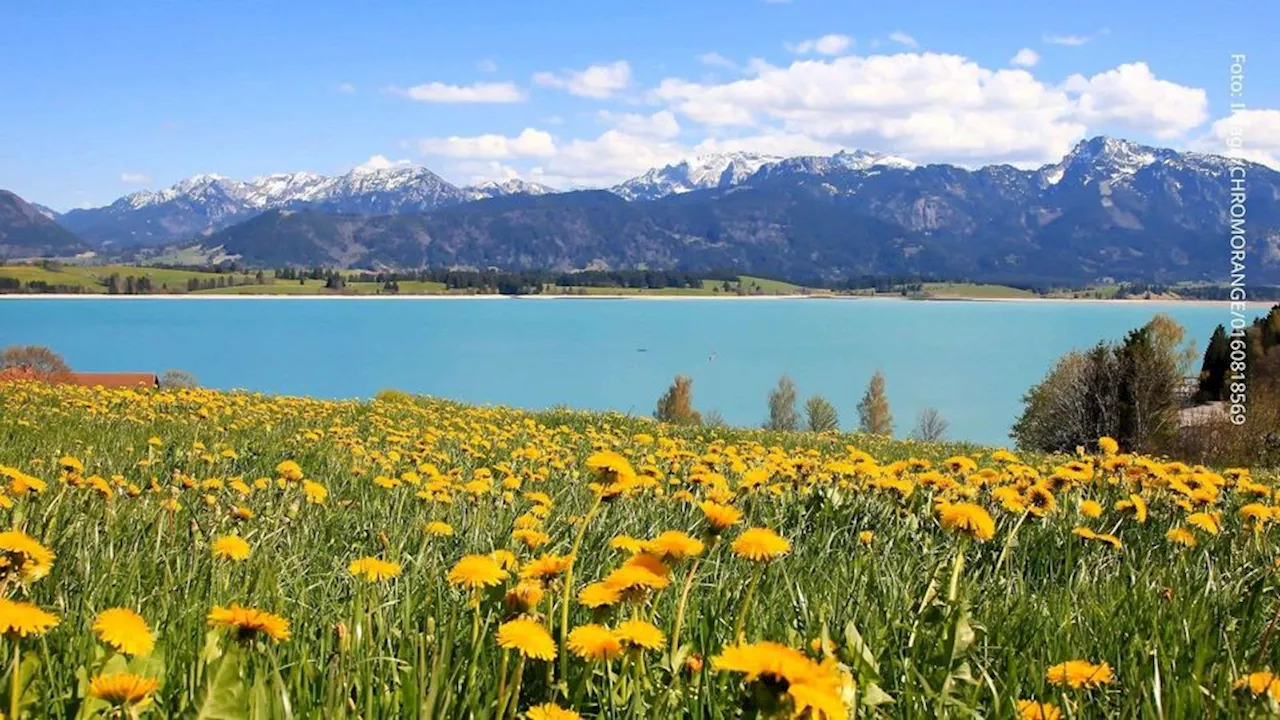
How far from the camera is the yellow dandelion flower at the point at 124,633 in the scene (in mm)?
1493

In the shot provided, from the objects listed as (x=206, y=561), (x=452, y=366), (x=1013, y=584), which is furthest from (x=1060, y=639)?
(x=452, y=366)

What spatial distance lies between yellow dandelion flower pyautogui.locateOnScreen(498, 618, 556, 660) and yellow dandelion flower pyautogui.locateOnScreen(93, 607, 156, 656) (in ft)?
1.85

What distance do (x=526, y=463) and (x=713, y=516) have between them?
4.70m

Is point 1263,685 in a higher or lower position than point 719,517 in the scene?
lower

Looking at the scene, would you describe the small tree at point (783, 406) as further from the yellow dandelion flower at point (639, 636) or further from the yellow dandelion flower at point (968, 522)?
the yellow dandelion flower at point (639, 636)

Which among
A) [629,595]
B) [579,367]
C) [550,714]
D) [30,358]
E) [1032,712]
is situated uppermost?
[629,595]

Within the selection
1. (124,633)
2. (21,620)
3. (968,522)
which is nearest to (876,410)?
(968,522)

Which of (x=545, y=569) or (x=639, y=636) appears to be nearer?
(x=639, y=636)

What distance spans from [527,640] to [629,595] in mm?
231

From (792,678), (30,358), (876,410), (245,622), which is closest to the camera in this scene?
(792,678)

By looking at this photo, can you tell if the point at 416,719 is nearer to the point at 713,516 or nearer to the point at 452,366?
the point at 713,516

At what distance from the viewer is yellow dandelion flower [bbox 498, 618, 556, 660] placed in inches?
61.7

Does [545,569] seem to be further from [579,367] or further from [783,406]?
[579,367]

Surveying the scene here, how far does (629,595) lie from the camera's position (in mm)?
1745
